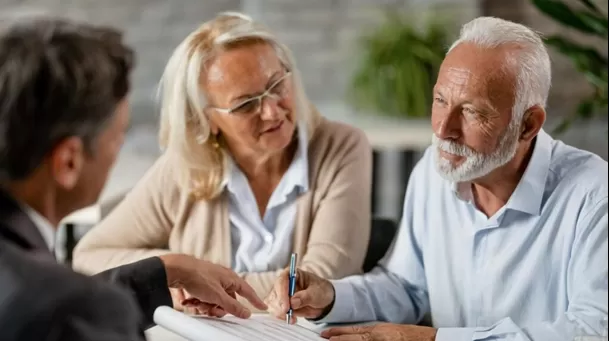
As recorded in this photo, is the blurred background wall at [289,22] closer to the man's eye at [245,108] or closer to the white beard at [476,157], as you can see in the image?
the man's eye at [245,108]

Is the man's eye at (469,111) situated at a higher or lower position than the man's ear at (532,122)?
higher

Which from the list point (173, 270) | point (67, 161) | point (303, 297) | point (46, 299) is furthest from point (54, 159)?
point (303, 297)

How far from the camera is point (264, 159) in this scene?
1.42 meters

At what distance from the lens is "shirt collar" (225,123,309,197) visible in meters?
1.40

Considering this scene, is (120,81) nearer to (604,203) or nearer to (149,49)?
(604,203)

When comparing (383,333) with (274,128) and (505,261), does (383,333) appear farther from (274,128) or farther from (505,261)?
(274,128)

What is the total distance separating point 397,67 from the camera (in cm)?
212

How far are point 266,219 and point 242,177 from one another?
8cm

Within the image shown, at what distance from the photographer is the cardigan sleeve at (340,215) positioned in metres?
1.32

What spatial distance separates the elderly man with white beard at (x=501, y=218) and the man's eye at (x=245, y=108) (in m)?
0.29

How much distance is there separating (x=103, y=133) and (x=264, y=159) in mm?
635

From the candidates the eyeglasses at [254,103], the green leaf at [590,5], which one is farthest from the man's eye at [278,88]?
the green leaf at [590,5]

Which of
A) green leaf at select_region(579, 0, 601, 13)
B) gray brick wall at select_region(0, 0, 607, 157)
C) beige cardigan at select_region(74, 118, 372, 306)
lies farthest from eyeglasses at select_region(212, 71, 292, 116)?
gray brick wall at select_region(0, 0, 607, 157)

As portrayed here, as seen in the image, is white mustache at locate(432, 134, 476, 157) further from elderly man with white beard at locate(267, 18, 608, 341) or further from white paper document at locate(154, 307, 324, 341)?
white paper document at locate(154, 307, 324, 341)
